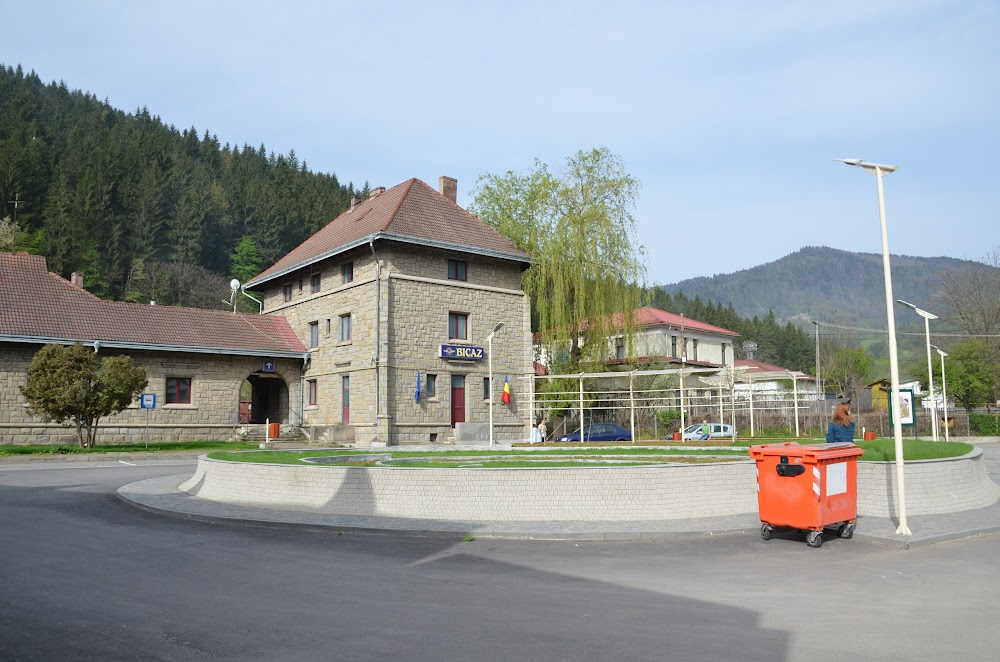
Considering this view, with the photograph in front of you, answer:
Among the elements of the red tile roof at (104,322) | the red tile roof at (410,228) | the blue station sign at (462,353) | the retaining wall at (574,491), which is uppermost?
the red tile roof at (410,228)

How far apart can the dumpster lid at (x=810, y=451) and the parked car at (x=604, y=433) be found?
23745 mm

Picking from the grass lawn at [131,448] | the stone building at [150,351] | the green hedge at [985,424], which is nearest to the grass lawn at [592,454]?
the grass lawn at [131,448]

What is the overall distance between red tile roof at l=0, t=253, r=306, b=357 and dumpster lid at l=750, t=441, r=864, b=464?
101 ft

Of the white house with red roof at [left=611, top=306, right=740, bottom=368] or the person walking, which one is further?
the white house with red roof at [left=611, top=306, right=740, bottom=368]

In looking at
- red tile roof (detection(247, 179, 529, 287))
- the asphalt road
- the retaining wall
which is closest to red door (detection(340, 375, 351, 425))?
red tile roof (detection(247, 179, 529, 287))

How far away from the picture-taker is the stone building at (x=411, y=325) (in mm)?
36188

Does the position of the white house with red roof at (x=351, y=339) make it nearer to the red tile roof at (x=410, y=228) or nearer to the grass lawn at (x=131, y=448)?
the red tile roof at (x=410, y=228)

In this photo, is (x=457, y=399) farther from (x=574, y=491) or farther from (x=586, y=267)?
(x=574, y=491)

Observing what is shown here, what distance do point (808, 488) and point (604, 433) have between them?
980 inches

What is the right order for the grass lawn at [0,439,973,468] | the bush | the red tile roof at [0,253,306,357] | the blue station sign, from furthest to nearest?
1. the bush
2. the blue station sign
3. the red tile roof at [0,253,306,357]
4. the grass lawn at [0,439,973,468]

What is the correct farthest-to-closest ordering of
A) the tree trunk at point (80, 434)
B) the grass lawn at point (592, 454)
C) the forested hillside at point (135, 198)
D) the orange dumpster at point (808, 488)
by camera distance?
the forested hillside at point (135, 198) < the tree trunk at point (80, 434) < the grass lawn at point (592, 454) < the orange dumpster at point (808, 488)

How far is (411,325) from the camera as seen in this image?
37000 mm

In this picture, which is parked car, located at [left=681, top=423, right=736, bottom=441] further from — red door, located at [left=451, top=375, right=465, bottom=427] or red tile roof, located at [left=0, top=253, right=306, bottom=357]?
red tile roof, located at [left=0, top=253, right=306, bottom=357]

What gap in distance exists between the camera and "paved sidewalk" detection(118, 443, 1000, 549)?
11844 mm
